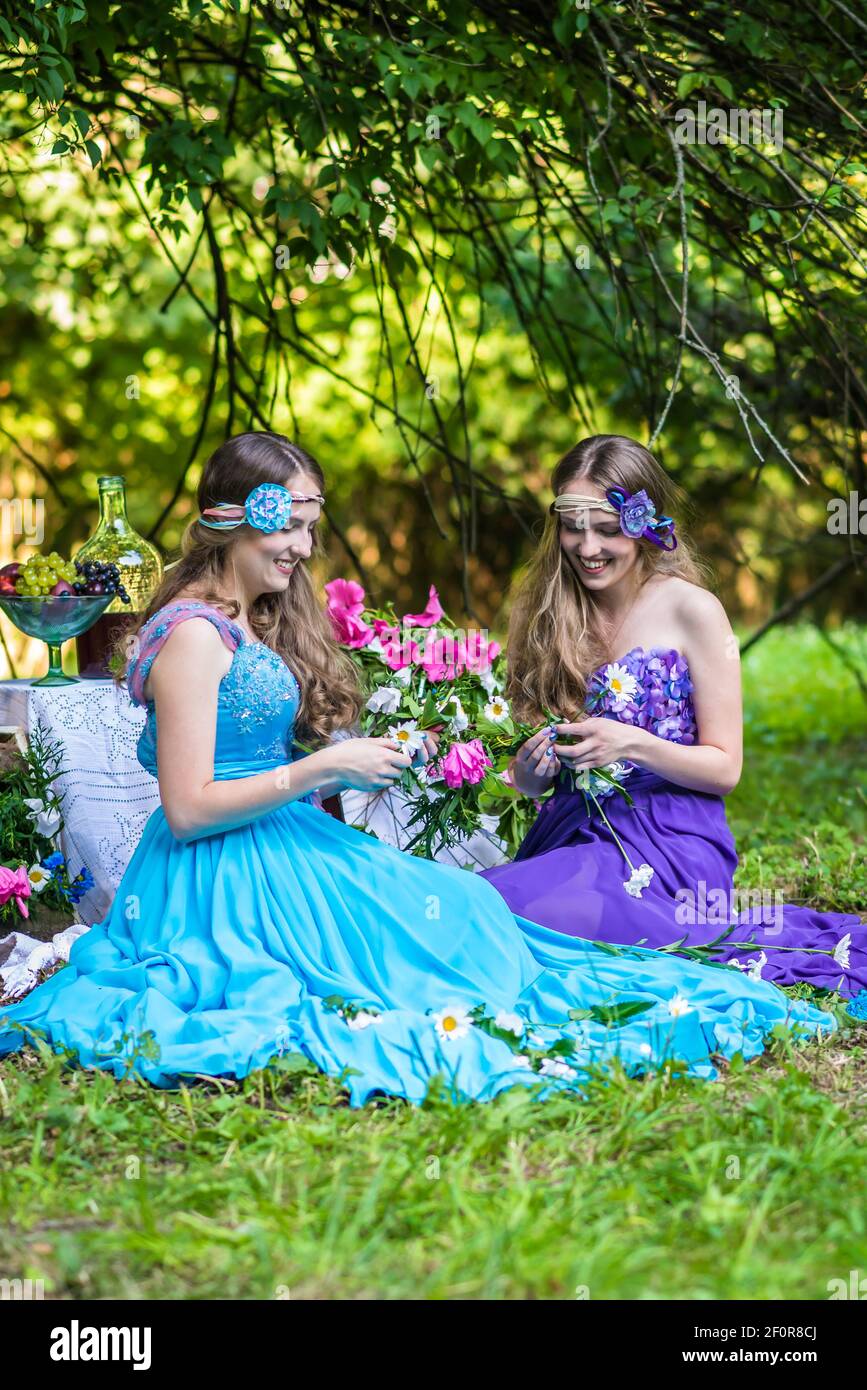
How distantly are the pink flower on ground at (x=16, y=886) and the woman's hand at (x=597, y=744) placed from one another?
1.50 metres

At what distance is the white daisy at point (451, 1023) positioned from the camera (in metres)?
2.73

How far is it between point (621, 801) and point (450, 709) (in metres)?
0.51

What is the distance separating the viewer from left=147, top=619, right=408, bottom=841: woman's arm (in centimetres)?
289

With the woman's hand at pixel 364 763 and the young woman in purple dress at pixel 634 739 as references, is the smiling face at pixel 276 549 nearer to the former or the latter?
the woman's hand at pixel 364 763

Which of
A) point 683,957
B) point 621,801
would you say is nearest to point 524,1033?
point 683,957

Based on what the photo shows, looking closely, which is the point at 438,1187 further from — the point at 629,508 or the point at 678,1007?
the point at 629,508

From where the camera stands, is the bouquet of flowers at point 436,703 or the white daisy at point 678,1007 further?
the bouquet of flowers at point 436,703

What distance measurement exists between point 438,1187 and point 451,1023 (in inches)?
22.9

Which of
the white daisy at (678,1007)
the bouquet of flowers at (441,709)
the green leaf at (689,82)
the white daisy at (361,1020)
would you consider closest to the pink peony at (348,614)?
the bouquet of flowers at (441,709)

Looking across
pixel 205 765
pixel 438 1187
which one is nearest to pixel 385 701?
pixel 205 765

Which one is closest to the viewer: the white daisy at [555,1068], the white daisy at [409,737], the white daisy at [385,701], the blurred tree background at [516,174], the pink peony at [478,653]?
the white daisy at [555,1068]

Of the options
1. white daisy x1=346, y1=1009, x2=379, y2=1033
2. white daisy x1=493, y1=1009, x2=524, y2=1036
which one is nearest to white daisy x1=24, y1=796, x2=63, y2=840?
white daisy x1=346, y1=1009, x2=379, y2=1033

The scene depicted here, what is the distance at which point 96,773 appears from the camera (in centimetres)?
386

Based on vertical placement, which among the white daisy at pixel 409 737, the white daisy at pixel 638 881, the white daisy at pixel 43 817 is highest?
the white daisy at pixel 409 737
